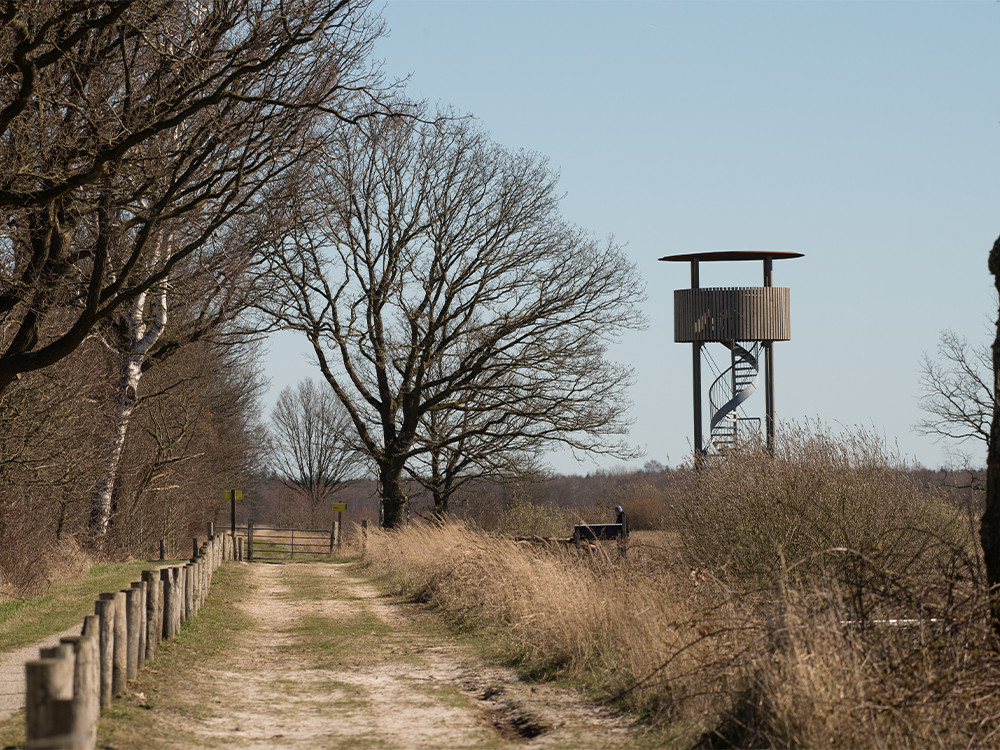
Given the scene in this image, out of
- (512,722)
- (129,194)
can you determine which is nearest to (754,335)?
(129,194)

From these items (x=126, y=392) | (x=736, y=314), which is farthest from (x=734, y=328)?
(x=126, y=392)

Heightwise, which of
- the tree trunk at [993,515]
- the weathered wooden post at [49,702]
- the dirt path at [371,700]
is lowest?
the dirt path at [371,700]

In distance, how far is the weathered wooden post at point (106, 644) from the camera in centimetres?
833

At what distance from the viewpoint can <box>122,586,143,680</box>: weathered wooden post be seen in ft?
31.0

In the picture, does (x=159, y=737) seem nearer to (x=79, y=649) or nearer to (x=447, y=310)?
(x=79, y=649)

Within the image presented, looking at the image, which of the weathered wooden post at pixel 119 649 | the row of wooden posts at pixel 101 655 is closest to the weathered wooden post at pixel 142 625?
the row of wooden posts at pixel 101 655

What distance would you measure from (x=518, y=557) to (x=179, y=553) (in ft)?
82.3

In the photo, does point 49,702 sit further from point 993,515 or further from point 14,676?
point 14,676

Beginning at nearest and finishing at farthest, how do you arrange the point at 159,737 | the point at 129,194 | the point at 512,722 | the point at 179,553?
1. the point at 159,737
2. the point at 512,722
3. the point at 129,194
4. the point at 179,553

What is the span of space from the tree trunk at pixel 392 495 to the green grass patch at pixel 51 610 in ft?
43.2

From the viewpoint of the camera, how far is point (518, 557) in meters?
15.1

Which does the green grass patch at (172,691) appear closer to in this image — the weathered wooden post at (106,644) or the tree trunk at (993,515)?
the weathered wooden post at (106,644)

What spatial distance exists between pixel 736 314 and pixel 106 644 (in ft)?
88.1

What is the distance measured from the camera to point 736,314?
33062 mm
